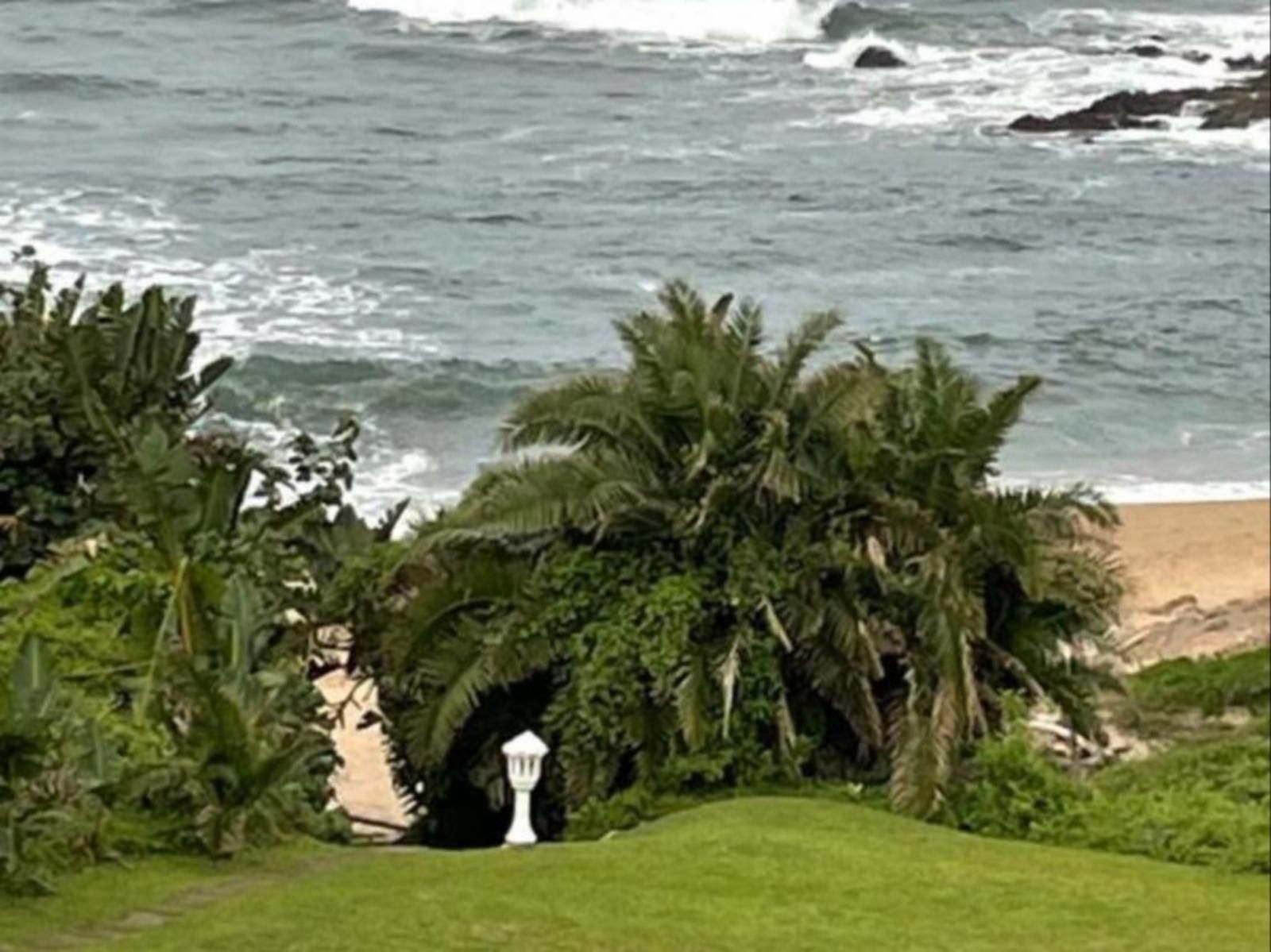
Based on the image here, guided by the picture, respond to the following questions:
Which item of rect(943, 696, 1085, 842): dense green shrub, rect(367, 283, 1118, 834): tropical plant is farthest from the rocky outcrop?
rect(367, 283, 1118, 834): tropical plant

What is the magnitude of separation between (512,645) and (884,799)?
2.01 meters

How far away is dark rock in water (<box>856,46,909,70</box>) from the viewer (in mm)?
5691

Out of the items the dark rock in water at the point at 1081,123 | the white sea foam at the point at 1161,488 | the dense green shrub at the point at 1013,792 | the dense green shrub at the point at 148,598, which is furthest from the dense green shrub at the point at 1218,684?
the dense green shrub at the point at 148,598

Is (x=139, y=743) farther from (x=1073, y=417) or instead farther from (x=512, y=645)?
(x=1073, y=417)

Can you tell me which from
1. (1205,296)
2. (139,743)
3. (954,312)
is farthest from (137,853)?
(1205,296)

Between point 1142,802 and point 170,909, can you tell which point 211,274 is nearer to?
point 170,909

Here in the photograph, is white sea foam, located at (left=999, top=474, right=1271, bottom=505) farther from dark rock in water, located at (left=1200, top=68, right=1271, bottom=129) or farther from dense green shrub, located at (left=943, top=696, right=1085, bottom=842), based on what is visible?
dense green shrub, located at (left=943, top=696, right=1085, bottom=842)

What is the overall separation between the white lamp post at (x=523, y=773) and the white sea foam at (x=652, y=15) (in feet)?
11.4

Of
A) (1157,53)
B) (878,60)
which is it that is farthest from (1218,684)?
(878,60)

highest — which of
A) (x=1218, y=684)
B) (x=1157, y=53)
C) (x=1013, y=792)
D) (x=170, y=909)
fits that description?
(x=1157, y=53)

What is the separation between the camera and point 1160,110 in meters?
3.40

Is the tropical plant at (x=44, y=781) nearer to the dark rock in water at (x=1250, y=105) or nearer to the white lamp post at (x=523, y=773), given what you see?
the white lamp post at (x=523, y=773)

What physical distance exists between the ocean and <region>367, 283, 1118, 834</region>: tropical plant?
0.55 m

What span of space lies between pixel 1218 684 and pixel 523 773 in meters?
6.82
